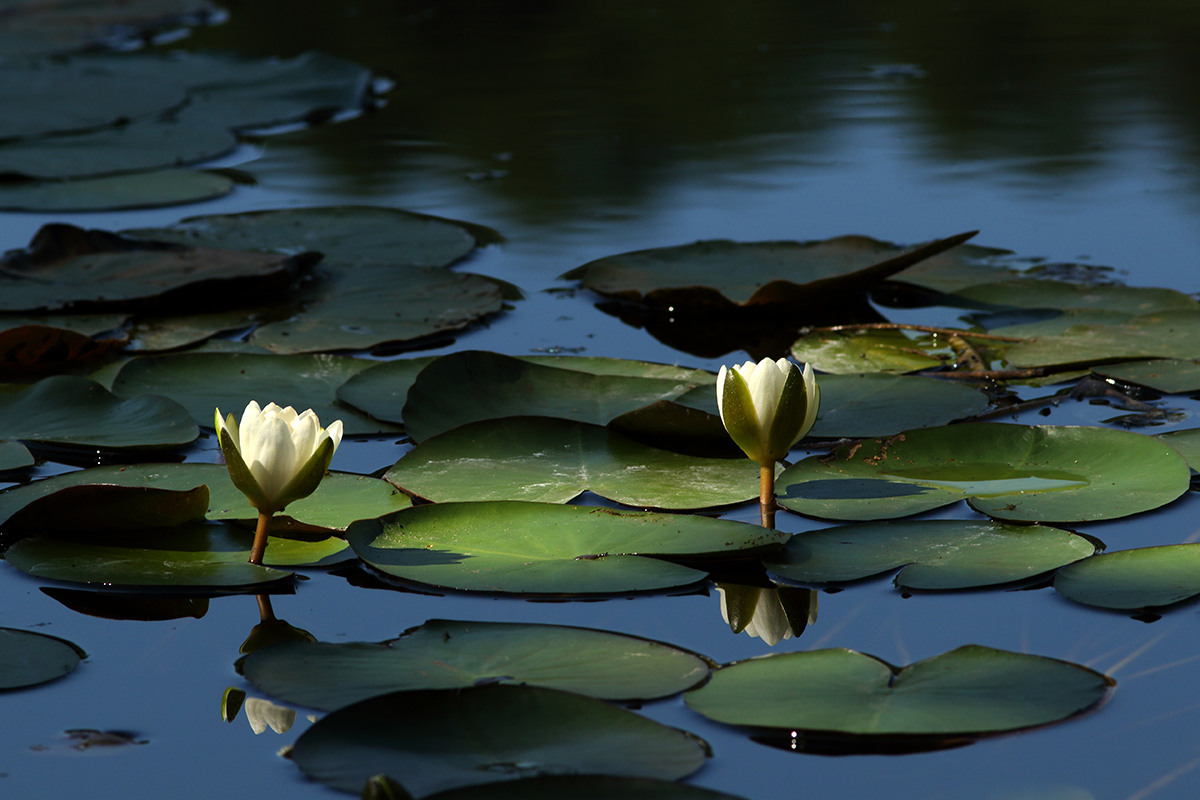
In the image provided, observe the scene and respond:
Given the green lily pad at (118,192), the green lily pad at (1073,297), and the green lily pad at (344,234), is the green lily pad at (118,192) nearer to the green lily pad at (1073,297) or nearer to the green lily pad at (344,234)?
the green lily pad at (344,234)

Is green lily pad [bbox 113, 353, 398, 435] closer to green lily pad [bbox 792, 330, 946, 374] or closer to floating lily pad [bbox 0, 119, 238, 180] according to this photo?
green lily pad [bbox 792, 330, 946, 374]

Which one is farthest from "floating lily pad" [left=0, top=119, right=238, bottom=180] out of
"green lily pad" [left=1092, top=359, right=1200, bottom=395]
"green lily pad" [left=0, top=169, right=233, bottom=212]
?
"green lily pad" [left=1092, top=359, right=1200, bottom=395]

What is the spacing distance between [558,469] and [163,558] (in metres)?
0.56

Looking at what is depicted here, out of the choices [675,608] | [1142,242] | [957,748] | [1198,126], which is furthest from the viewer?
[1198,126]

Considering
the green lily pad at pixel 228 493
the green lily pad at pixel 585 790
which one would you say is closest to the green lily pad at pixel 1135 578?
the green lily pad at pixel 585 790

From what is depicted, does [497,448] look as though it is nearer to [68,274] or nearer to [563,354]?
[563,354]

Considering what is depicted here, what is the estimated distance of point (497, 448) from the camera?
1.85 m

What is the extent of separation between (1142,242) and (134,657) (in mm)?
2543

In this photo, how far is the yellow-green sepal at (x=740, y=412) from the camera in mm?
1602

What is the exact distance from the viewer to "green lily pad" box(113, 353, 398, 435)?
6.87 ft

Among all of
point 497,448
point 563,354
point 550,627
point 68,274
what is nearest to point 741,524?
point 550,627

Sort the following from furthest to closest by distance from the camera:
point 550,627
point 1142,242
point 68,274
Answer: point 1142,242, point 68,274, point 550,627

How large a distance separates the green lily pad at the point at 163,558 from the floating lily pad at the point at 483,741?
1.34 feet

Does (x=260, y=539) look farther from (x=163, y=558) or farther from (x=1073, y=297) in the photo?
(x=1073, y=297)
